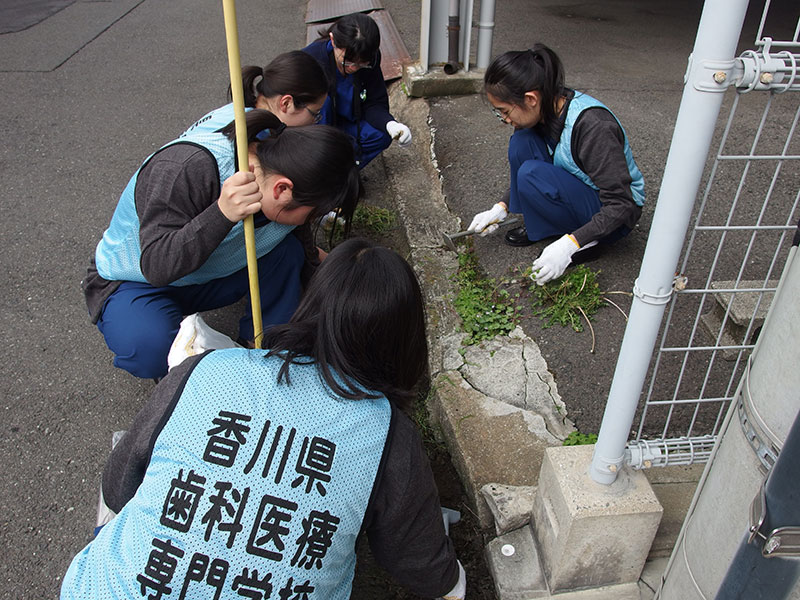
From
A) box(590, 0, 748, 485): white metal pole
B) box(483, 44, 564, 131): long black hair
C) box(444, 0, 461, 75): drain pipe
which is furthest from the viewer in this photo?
box(444, 0, 461, 75): drain pipe

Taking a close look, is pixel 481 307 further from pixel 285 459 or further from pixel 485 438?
pixel 285 459

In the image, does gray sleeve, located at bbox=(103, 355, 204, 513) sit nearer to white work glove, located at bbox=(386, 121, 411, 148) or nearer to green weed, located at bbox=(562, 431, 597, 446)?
green weed, located at bbox=(562, 431, 597, 446)

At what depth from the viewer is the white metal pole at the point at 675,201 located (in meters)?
1.10

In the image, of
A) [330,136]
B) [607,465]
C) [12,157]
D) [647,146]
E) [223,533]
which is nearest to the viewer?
[223,533]

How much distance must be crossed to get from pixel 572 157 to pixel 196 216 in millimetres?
1564

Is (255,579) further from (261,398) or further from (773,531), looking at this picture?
(773,531)

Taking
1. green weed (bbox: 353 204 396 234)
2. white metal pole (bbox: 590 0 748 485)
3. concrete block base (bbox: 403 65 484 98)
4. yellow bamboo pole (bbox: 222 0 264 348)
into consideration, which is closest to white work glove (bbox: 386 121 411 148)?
green weed (bbox: 353 204 396 234)

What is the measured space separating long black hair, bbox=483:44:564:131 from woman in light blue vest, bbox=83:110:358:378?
898 mm

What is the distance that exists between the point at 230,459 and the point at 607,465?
90cm

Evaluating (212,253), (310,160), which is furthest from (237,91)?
(212,253)

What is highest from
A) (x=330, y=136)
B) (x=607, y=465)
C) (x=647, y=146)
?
(x=330, y=136)

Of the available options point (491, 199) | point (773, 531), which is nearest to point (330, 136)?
point (773, 531)

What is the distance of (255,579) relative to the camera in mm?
1213

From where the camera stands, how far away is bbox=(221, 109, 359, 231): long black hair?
6.31 ft
